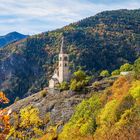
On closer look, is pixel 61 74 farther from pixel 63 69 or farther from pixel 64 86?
pixel 64 86

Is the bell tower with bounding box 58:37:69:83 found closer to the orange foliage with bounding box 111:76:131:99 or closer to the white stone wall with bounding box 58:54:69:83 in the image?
the white stone wall with bounding box 58:54:69:83

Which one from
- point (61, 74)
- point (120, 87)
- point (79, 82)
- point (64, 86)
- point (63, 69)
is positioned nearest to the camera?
point (120, 87)

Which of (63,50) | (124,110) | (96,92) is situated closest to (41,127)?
(96,92)

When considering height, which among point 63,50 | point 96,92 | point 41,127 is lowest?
point 41,127

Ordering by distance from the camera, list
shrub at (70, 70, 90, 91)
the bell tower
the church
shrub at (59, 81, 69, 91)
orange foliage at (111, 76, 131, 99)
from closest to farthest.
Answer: orange foliage at (111, 76, 131, 99) < shrub at (70, 70, 90, 91) < shrub at (59, 81, 69, 91) < the church < the bell tower

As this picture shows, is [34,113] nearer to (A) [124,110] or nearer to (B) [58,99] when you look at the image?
(B) [58,99]

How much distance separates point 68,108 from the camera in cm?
8481

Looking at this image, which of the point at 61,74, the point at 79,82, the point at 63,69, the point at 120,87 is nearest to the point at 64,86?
the point at 79,82

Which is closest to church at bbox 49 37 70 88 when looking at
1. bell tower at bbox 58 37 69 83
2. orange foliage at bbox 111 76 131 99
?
bell tower at bbox 58 37 69 83

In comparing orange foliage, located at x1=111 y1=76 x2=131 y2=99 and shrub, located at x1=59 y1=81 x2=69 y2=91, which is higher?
orange foliage, located at x1=111 y1=76 x2=131 y2=99

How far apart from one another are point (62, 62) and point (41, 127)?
79.0 feet

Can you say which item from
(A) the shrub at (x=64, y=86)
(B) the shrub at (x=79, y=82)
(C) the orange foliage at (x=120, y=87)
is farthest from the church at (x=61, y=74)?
(C) the orange foliage at (x=120, y=87)

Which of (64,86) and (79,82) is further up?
(79,82)

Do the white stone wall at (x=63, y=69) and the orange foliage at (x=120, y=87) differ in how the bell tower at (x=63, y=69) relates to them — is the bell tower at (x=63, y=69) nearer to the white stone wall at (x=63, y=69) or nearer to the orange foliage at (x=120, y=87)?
the white stone wall at (x=63, y=69)
